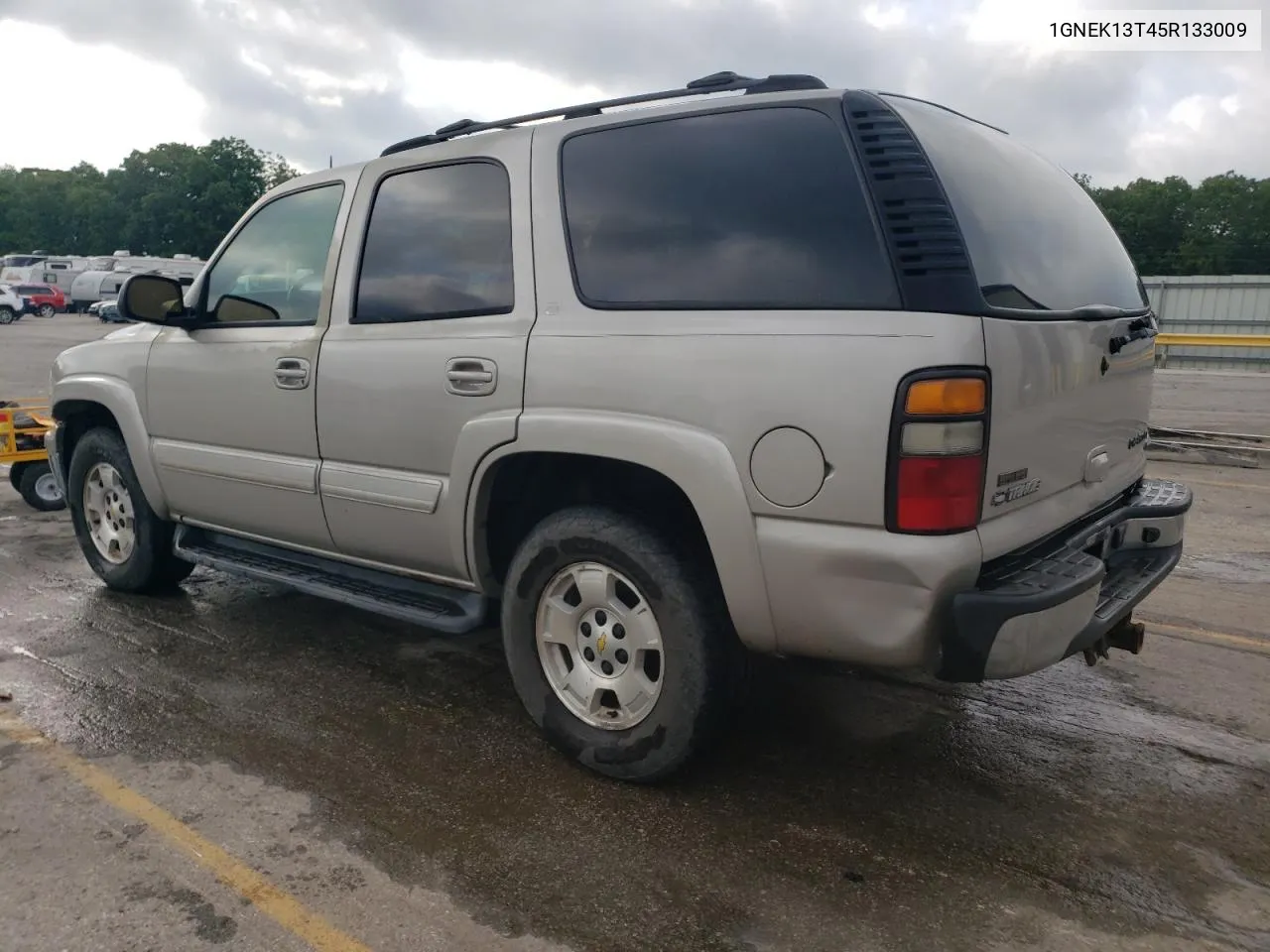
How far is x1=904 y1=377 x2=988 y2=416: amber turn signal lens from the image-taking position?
2439 millimetres

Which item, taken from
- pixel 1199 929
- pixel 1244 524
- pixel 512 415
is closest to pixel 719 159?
pixel 512 415

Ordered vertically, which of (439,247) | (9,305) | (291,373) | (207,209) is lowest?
(9,305)

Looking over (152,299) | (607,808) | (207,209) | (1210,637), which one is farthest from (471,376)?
(207,209)

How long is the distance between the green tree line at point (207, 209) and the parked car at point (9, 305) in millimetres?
40960

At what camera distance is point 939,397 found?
8.02ft

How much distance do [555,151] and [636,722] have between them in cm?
187

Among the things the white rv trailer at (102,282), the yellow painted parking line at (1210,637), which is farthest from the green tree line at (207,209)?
the yellow painted parking line at (1210,637)

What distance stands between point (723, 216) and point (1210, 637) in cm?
321

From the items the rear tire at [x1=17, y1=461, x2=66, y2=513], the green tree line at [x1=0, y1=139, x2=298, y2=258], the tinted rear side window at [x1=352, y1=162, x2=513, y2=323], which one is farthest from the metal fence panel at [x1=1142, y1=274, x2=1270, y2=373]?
the green tree line at [x1=0, y1=139, x2=298, y2=258]

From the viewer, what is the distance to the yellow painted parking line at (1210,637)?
14.3 feet

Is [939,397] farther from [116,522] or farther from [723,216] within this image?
[116,522]

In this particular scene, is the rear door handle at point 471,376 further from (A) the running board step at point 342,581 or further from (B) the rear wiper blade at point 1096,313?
(B) the rear wiper blade at point 1096,313

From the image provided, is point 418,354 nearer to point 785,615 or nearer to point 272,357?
point 272,357

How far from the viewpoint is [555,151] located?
3.29 meters
